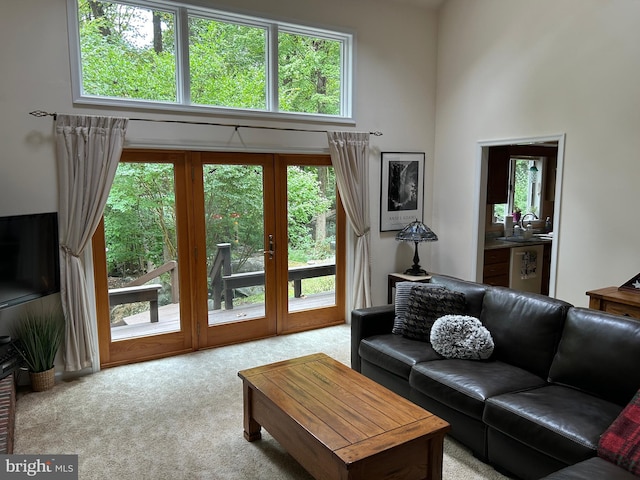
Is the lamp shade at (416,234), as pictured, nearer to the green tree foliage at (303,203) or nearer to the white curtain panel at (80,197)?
the green tree foliage at (303,203)

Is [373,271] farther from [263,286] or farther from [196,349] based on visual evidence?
[196,349]

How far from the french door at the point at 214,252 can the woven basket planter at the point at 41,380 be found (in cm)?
50

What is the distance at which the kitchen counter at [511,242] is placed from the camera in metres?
5.63

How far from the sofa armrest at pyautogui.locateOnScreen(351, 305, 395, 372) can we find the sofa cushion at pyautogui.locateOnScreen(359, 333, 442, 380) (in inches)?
2.3

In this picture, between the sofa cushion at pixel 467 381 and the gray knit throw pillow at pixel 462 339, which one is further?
the gray knit throw pillow at pixel 462 339

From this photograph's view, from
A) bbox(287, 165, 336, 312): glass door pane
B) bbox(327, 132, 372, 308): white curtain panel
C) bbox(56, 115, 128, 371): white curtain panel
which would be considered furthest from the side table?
bbox(56, 115, 128, 371): white curtain panel

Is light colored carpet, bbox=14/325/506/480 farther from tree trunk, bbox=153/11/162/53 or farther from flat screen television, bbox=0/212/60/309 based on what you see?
tree trunk, bbox=153/11/162/53

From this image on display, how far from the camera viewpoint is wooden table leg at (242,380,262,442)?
287 centimetres

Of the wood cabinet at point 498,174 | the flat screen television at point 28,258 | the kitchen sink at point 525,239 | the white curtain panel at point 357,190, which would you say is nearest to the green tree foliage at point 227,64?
the white curtain panel at point 357,190

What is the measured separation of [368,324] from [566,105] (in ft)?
8.76

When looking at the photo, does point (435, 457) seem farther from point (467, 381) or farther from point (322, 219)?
point (322, 219)

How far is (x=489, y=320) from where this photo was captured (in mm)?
3285

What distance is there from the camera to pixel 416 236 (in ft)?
17.0

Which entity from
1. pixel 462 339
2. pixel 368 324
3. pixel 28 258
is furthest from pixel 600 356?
pixel 28 258
